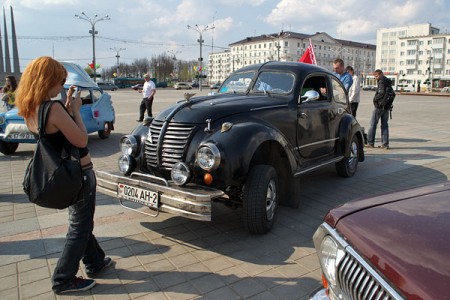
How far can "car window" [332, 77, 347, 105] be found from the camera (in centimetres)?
617

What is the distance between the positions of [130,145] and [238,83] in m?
2.05

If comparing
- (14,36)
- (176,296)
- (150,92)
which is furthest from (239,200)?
(14,36)

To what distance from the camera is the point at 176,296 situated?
9.78 ft

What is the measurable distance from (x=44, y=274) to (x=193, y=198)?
148 cm

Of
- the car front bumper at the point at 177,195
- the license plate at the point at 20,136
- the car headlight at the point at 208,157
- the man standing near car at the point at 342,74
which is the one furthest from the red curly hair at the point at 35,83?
the man standing near car at the point at 342,74

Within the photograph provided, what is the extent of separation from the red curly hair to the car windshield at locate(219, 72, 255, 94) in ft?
10.3

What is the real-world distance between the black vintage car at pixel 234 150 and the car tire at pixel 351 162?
904 millimetres

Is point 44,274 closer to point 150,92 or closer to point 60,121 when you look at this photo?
point 60,121

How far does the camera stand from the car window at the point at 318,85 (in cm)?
558

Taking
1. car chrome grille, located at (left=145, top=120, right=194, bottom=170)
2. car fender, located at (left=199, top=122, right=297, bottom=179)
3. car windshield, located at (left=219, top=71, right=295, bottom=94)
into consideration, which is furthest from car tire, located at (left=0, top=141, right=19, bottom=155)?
car fender, located at (left=199, top=122, right=297, bottom=179)

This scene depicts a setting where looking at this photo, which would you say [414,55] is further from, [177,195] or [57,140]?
[57,140]

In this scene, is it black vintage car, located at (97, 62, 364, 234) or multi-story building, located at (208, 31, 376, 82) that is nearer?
black vintage car, located at (97, 62, 364, 234)

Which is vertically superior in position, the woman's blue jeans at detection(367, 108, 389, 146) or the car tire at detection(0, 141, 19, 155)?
the woman's blue jeans at detection(367, 108, 389, 146)

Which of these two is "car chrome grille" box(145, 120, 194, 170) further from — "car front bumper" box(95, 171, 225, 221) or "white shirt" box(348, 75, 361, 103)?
"white shirt" box(348, 75, 361, 103)
